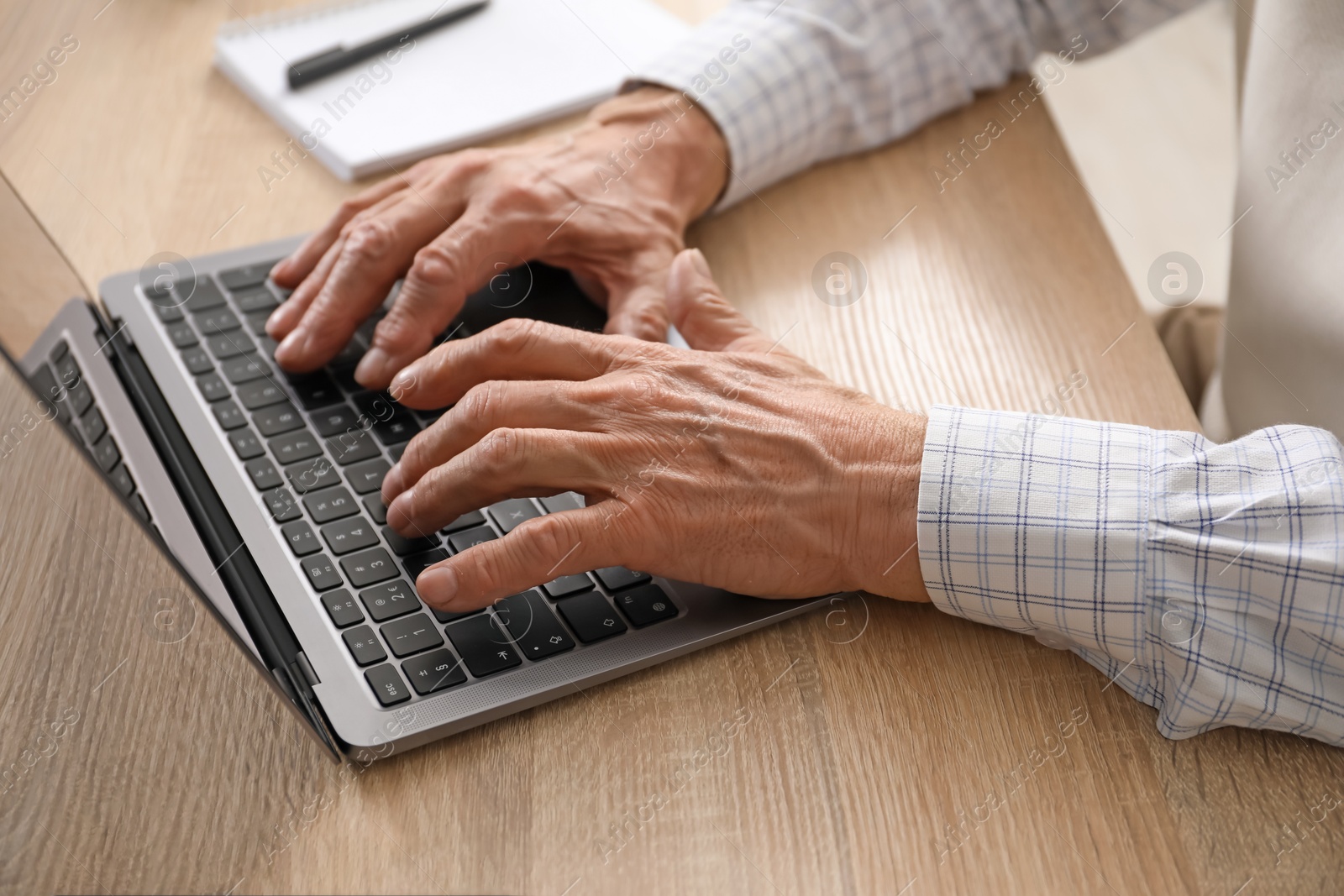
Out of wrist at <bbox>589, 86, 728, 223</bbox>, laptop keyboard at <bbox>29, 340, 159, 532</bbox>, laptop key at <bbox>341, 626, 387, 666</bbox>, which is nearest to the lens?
laptop key at <bbox>341, 626, 387, 666</bbox>

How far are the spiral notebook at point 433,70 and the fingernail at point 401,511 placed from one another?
0.45 metres

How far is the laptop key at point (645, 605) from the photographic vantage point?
615mm

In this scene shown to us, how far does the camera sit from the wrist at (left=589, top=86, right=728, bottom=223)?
925mm

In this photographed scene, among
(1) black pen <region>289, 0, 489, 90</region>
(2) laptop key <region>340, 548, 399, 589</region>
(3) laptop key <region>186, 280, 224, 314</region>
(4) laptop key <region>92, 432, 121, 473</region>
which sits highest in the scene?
(1) black pen <region>289, 0, 489, 90</region>

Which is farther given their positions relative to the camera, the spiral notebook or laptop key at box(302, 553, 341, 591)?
the spiral notebook

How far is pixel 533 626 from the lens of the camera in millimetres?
606

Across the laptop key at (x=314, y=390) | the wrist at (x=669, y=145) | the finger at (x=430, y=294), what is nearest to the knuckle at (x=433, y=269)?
the finger at (x=430, y=294)

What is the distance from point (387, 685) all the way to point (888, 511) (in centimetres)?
32

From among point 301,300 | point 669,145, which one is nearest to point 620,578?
point 301,300

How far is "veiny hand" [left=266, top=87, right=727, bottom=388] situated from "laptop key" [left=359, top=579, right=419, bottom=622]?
0.20 m

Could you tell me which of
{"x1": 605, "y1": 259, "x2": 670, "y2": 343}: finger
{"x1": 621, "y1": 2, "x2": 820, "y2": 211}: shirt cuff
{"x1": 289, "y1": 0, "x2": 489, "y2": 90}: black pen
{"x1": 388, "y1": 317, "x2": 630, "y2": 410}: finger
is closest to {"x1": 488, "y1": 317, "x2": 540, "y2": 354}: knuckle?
{"x1": 388, "y1": 317, "x2": 630, "y2": 410}: finger

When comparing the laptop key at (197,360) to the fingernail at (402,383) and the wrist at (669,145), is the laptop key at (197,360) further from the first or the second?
the wrist at (669,145)

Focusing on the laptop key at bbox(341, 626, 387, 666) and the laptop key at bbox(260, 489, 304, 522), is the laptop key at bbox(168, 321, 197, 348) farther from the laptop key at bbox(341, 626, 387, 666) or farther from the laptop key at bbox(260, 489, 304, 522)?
the laptop key at bbox(341, 626, 387, 666)

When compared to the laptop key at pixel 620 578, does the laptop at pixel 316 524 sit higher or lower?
higher
